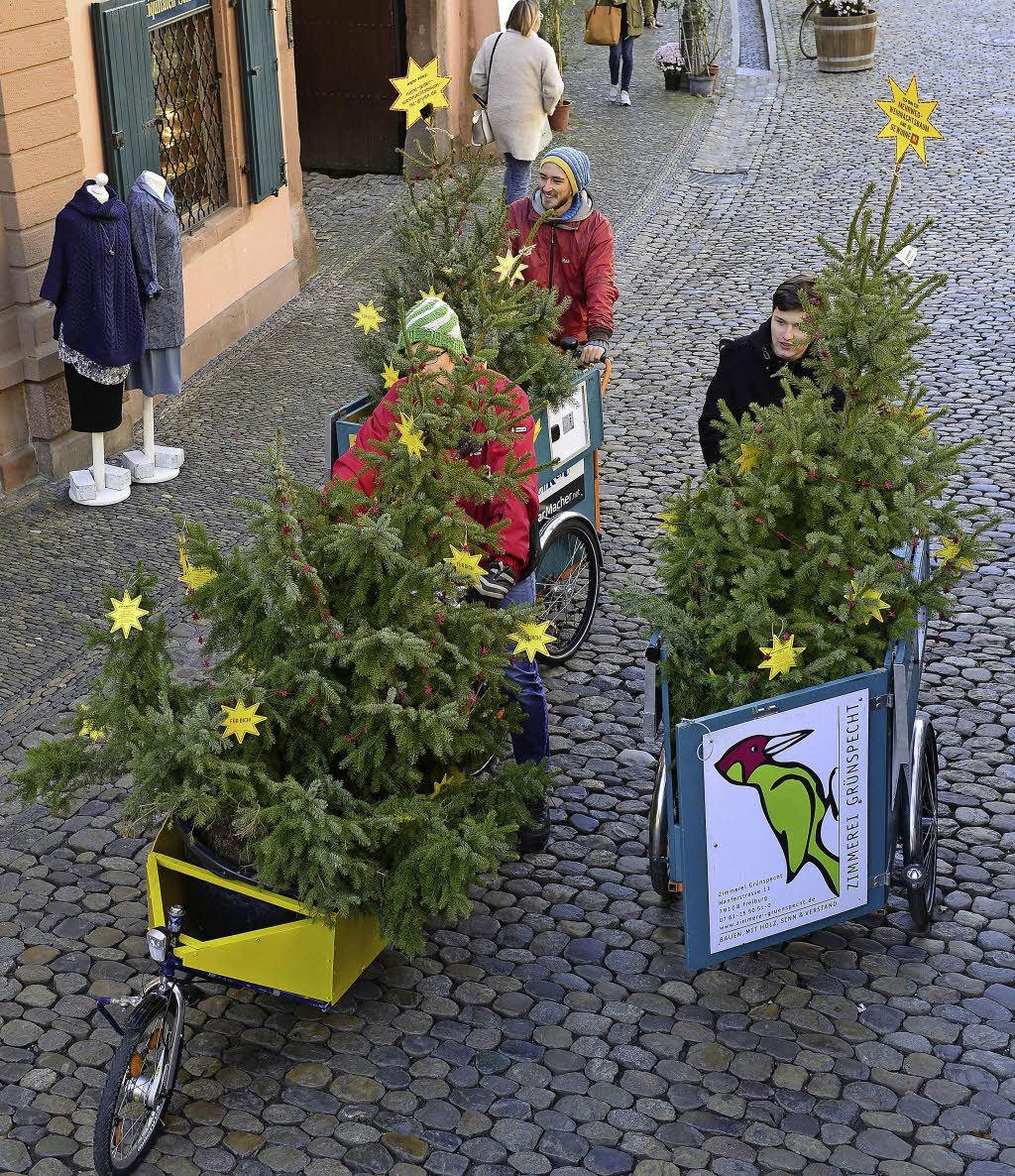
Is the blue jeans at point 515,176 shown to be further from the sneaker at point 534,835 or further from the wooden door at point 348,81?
the sneaker at point 534,835

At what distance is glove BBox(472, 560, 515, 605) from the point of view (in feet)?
16.0

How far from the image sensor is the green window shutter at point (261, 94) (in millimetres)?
11125

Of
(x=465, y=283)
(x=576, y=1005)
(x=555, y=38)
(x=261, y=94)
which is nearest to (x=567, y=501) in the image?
(x=465, y=283)

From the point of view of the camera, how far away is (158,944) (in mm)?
4270

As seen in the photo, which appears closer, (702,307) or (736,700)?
(736,700)

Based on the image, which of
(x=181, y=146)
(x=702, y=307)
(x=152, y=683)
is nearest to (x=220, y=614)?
(x=152, y=683)

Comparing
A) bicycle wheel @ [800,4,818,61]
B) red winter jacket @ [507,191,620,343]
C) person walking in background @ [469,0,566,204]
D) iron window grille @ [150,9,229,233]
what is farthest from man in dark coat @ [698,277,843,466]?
bicycle wheel @ [800,4,818,61]

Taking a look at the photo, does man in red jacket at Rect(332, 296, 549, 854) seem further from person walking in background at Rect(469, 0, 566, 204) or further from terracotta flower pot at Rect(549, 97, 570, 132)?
terracotta flower pot at Rect(549, 97, 570, 132)

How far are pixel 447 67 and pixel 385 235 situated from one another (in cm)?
291

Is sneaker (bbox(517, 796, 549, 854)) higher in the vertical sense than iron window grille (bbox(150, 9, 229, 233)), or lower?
lower

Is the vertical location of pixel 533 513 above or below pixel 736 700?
above

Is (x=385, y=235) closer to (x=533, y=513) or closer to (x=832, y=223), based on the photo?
(x=832, y=223)

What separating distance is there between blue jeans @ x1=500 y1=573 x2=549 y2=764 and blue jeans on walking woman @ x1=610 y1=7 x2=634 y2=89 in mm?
13976

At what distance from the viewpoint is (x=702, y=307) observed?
1172cm
